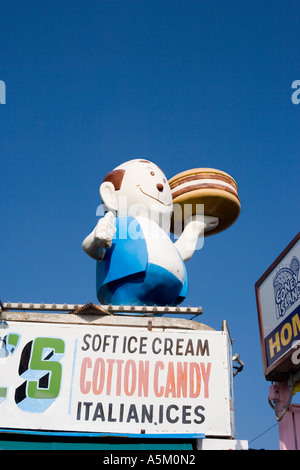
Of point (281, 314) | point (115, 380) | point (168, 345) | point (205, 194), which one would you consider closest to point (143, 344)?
point (168, 345)

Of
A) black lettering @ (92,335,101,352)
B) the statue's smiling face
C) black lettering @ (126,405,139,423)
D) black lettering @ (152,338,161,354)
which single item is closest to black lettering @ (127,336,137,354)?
black lettering @ (152,338,161,354)

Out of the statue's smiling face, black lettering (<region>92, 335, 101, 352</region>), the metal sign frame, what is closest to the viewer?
the metal sign frame

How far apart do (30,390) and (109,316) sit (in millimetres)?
1374

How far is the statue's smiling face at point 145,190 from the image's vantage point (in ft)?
31.9

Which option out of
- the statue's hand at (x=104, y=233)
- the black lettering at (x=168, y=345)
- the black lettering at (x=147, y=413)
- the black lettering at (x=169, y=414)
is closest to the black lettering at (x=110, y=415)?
the black lettering at (x=147, y=413)

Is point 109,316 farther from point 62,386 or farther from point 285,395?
point 285,395

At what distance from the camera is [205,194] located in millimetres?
10633

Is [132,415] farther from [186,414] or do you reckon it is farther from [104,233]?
[104,233]

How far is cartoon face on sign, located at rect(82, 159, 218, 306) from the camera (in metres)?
8.87

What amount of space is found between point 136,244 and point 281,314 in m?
2.83

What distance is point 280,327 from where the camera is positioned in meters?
9.79

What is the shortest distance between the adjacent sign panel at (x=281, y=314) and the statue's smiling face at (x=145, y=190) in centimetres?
220

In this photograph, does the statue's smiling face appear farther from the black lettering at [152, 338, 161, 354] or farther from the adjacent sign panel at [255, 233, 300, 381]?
the black lettering at [152, 338, 161, 354]

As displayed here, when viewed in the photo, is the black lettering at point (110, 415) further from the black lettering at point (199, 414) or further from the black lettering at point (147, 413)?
the black lettering at point (199, 414)
